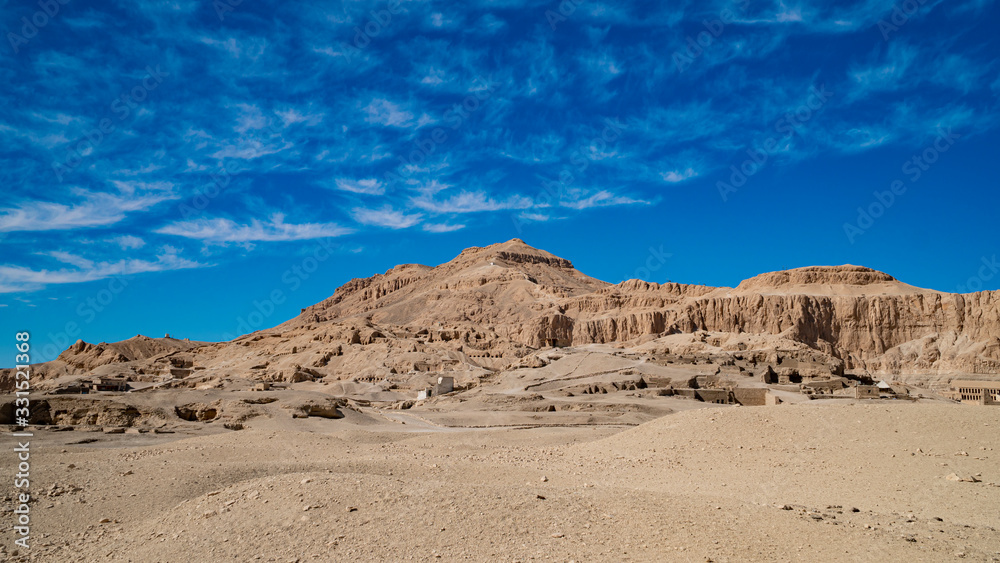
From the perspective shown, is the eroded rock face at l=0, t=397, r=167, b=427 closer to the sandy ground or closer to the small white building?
the sandy ground

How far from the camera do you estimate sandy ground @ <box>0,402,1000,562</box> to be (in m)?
7.11

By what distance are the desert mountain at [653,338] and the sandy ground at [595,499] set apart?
31.4 m

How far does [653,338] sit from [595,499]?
238ft

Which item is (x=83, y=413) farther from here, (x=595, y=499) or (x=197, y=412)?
(x=595, y=499)

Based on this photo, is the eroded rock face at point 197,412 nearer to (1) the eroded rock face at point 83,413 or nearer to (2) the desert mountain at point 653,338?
(1) the eroded rock face at point 83,413

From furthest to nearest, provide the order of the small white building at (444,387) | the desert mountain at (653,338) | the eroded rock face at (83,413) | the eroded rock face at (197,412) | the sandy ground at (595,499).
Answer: the desert mountain at (653,338), the small white building at (444,387), the eroded rock face at (197,412), the eroded rock face at (83,413), the sandy ground at (595,499)

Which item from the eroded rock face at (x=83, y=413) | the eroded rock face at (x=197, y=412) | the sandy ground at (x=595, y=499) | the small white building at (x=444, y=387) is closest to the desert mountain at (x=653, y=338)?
the small white building at (x=444, y=387)

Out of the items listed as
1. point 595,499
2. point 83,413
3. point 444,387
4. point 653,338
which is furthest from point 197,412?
point 653,338

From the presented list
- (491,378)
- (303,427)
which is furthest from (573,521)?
(491,378)

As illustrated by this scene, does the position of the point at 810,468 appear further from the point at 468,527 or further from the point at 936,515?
the point at 468,527

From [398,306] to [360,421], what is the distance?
101 metres

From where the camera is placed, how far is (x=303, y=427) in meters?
23.8

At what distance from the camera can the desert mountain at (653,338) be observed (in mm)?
60188

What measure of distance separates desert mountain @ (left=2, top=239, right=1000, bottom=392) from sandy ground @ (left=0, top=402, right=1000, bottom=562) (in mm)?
31376
